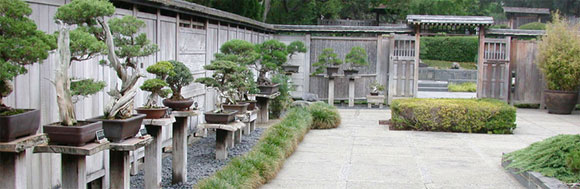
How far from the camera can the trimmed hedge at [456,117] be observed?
34.2 ft

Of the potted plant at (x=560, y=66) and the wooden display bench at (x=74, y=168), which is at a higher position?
the potted plant at (x=560, y=66)

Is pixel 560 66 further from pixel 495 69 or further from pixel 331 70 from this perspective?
pixel 331 70

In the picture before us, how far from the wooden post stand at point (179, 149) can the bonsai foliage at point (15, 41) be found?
2712mm

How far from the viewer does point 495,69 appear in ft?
50.1

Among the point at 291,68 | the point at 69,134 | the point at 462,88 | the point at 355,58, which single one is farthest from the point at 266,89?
the point at 462,88

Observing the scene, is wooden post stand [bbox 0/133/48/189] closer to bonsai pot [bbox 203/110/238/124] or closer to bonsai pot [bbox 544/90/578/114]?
bonsai pot [bbox 203/110/238/124]

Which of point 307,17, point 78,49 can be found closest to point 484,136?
point 78,49

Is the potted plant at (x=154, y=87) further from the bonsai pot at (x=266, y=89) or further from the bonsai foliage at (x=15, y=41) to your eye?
the bonsai pot at (x=266, y=89)

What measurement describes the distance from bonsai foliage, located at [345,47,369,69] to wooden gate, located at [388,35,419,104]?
922 millimetres

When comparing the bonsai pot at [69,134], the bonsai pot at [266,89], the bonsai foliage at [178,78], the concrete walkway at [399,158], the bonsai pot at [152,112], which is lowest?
the concrete walkway at [399,158]

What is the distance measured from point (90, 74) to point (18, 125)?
215cm

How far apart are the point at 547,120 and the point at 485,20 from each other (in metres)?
Result: 3.26

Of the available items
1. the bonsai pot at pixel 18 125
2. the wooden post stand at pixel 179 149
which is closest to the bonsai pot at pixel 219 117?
the wooden post stand at pixel 179 149

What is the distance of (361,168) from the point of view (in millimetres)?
7301
